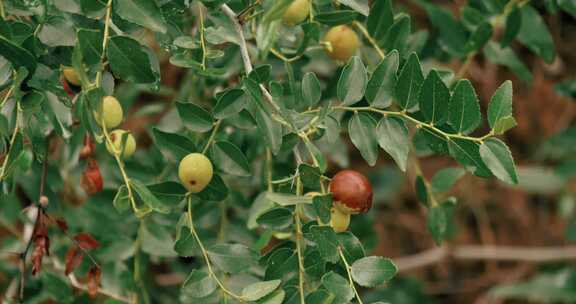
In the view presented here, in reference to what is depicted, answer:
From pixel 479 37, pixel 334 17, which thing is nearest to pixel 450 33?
pixel 479 37

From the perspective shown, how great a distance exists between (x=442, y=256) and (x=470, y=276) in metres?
0.28

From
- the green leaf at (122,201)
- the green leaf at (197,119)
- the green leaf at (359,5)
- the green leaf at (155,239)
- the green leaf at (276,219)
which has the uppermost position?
the green leaf at (359,5)

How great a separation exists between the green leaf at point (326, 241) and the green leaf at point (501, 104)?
0.61 ft

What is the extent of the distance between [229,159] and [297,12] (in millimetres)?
183

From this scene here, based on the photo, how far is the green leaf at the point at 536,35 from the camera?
1.35 meters

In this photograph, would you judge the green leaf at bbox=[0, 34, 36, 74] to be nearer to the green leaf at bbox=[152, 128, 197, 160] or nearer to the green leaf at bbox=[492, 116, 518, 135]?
the green leaf at bbox=[152, 128, 197, 160]

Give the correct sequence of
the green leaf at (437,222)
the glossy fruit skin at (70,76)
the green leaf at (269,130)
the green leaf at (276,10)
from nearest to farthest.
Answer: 1. the green leaf at (276,10)
2. the green leaf at (269,130)
3. the glossy fruit skin at (70,76)
4. the green leaf at (437,222)

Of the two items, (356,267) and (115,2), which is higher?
(115,2)

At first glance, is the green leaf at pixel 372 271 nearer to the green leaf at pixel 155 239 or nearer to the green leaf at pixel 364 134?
the green leaf at pixel 364 134

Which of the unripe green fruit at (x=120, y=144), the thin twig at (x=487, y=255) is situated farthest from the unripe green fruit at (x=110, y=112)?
the thin twig at (x=487, y=255)

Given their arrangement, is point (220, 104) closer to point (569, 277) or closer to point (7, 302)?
point (7, 302)

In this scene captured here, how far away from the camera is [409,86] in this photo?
0.91 metres

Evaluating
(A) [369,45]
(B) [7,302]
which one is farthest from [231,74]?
(B) [7,302]

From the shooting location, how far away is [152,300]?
65.9 inches
